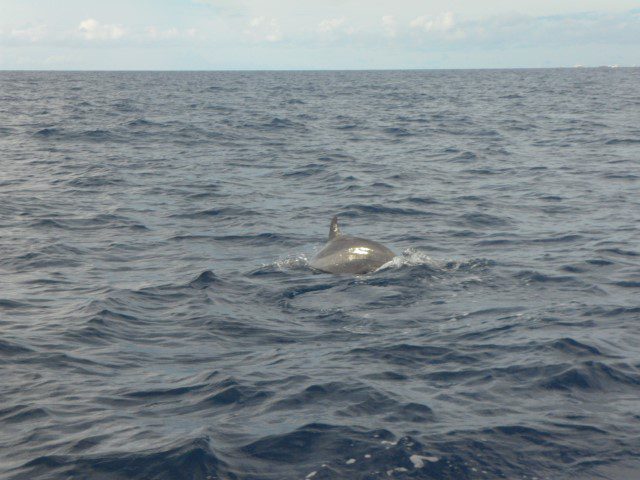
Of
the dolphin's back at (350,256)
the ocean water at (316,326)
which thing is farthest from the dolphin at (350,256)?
the ocean water at (316,326)

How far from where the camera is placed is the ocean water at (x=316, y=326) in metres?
7.14

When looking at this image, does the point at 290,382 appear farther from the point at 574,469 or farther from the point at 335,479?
the point at 574,469

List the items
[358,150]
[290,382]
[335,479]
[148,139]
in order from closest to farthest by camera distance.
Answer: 1. [335,479]
2. [290,382]
3. [358,150]
4. [148,139]

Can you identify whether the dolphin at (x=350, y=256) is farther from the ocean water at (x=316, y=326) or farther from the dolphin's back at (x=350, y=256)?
the ocean water at (x=316, y=326)

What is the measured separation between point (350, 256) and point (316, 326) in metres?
3.31

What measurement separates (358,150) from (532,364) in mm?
25635

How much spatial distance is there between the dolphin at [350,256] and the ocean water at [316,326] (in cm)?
31

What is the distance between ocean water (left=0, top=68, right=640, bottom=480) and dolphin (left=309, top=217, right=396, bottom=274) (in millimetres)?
307

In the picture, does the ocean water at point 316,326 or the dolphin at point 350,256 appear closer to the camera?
the ocean water at point 316,326

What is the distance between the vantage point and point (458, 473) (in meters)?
6.64

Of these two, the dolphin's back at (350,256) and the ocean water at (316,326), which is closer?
the ocean water at (316,326)

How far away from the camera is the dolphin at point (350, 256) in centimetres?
1395

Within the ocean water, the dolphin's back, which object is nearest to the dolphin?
the dolphin's back

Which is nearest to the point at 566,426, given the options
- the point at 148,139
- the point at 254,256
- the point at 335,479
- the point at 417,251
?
the point at 335,479
